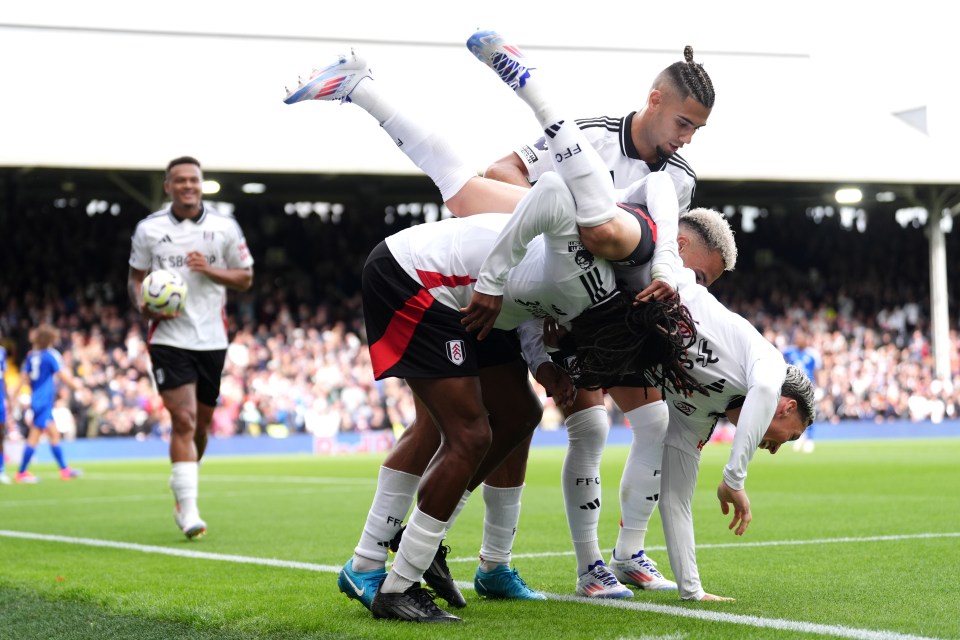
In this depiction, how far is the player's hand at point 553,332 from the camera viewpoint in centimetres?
491

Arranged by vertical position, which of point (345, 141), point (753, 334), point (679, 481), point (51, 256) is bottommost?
point (679, 481)

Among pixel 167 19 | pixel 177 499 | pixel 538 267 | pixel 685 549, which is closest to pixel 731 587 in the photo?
pixel 685 549

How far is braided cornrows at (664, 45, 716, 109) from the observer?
5145mm

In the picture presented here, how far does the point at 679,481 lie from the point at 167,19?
1118 inches

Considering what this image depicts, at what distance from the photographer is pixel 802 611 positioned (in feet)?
15.1

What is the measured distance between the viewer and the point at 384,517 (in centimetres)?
499

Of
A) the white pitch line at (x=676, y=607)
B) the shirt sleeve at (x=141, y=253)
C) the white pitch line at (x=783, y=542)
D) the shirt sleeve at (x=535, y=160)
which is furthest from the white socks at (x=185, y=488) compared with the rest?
the shirt sleeve at (x=535, y=160)

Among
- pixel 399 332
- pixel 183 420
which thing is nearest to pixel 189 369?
pixel 183 420

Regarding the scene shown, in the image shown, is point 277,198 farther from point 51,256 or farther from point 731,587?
point 731,587

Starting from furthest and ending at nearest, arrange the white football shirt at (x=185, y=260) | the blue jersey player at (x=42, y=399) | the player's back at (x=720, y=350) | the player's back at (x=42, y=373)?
1. the player's back at (x=42, y=373)
2. the blue jersey player at (x=42, y=399)
3. the white football shirt at (x=185, y=260)
4. the player's back at (x=720, y=350)

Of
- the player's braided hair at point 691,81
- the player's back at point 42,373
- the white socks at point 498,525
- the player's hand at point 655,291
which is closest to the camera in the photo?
the player's hand at point 655,291

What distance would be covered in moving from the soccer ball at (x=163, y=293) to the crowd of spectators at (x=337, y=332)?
1480 cm

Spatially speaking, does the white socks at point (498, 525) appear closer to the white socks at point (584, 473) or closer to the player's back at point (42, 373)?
the white socks at point (584, 473)

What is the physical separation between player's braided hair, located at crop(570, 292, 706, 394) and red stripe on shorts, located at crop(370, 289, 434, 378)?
557 mm
